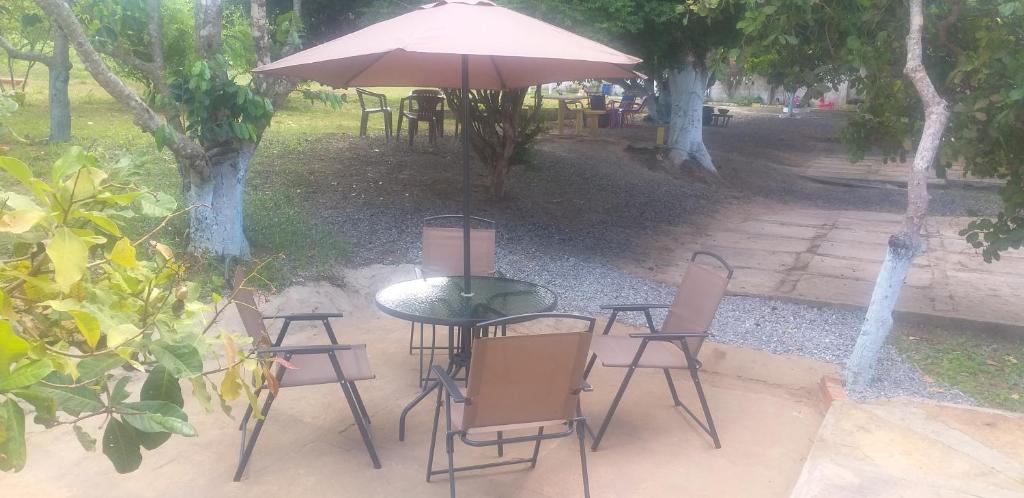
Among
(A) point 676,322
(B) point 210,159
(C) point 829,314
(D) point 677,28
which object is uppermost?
(D) point 677,28

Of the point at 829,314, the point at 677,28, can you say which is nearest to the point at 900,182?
the point at 677,28

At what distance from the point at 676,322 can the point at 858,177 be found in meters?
13.9

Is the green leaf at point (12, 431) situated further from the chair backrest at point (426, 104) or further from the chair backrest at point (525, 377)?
the chair backrest at point (426, 104)

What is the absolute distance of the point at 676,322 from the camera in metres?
4.07

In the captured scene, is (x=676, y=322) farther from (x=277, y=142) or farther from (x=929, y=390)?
(x=277, y=142)

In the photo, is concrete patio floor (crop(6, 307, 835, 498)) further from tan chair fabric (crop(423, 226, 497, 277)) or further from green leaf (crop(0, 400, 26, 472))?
green leaf (crop(0, 400, 26, 472))

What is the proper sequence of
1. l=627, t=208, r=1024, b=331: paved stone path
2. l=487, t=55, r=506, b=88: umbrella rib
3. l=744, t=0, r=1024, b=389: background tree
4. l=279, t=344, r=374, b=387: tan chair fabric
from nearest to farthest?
Answer: l=279, t=344, r=374, b=387: tan chair fabric
l=744, t=0, r=1024, b=389: background tree
l=487, t=55, r=506, b=88: umbrella rib
l=627, t=208, r=1024, b=331: paved stone path

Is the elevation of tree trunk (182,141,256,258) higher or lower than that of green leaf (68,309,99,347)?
lower

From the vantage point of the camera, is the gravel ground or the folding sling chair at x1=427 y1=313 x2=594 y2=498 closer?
the folding sling chair at x1=427 y1=313 x2=594 y2=498

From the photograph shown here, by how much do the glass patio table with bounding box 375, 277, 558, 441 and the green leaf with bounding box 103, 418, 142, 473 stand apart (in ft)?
7.97

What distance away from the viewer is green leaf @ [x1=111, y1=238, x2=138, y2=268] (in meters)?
1.10

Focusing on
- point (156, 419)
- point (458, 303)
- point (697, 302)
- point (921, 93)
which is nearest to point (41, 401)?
point (156, 419)

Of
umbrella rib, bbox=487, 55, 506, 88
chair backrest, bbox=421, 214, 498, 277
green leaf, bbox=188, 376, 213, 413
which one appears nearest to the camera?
green leaf, bbox=188, 376, 213, 413

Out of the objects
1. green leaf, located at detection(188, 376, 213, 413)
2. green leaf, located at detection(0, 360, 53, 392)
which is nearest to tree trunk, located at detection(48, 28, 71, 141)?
green leaf, located at detection(188, 376, 213, 413)
